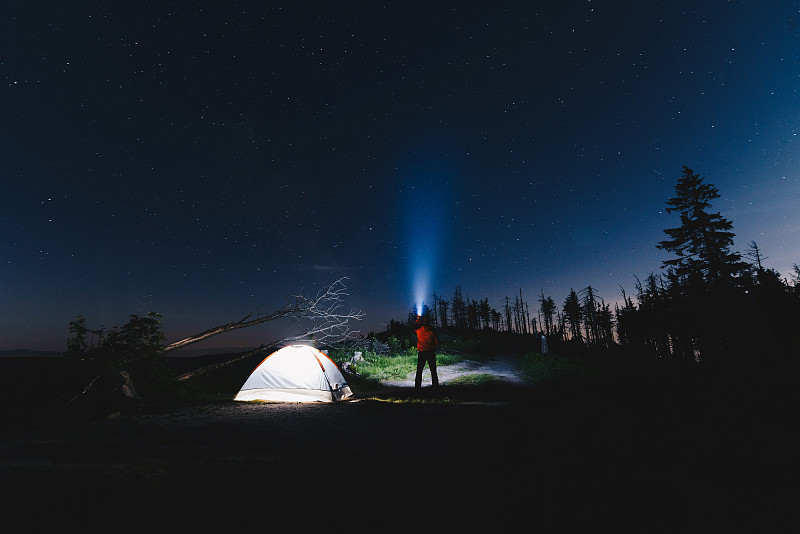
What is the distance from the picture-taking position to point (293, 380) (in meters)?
10.2

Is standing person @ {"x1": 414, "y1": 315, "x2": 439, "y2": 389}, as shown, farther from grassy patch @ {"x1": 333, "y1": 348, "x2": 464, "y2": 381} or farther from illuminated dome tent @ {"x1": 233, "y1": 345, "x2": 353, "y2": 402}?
grassy patch @ {"x1": 333, "y1": 348, "x2": 464, "y2": 381}

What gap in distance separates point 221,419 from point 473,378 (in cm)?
1272

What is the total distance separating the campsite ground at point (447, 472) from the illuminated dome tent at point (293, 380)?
15.2 feet

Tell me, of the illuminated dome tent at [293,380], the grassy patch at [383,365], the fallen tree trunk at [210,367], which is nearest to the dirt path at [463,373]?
the grassy patch at [383,365]

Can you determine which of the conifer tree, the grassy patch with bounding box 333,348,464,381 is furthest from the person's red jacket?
the conifer tree

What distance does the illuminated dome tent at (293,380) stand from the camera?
10.1 meters

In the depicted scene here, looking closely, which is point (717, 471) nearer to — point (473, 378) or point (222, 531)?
point (222, 531)

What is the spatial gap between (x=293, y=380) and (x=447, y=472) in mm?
7738

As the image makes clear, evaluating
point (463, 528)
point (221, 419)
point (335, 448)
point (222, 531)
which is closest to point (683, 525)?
point (463, 528)

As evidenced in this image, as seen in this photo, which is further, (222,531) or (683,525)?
(222,531)

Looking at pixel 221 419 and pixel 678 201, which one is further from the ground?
pixel 678 201

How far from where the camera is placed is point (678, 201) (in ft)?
98.7

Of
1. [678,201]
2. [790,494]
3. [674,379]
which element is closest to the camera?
[790,494]

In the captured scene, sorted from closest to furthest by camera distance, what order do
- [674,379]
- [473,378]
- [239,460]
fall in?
[239,460]
[674,379]
[473,378]
